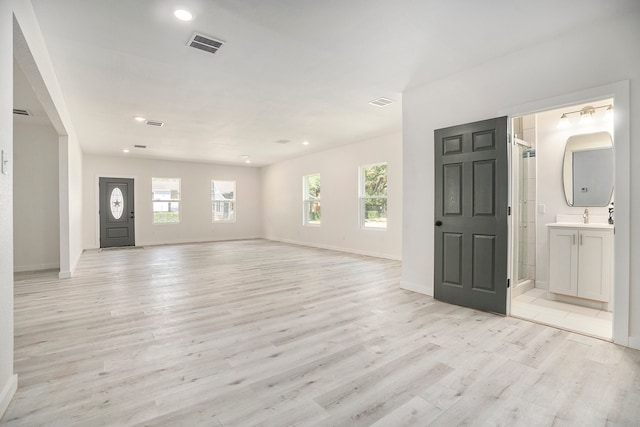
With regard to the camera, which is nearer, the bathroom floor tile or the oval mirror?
the bathroom floor tile

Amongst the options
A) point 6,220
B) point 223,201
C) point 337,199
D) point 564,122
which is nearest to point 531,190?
point 564,122

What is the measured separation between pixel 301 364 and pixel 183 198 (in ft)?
30.6

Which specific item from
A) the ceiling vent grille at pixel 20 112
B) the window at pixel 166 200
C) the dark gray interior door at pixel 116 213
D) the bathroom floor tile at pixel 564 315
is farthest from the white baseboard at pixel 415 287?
the dark gray interior door at pixel 116 213

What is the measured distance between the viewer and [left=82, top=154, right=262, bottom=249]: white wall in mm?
9023

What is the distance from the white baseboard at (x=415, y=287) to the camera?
4049 millimetres

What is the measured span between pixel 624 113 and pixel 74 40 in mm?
4782

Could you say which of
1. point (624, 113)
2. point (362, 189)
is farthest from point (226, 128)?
point (624, 113)

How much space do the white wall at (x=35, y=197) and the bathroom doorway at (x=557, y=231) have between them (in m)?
7.85

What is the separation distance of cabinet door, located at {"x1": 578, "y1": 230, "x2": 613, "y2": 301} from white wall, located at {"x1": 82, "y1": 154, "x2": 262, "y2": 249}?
989 cm

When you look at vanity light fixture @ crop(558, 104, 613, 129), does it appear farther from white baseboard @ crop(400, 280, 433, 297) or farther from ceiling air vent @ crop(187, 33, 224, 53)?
ceiling air vent @ crop(187, 33, 224, 53)

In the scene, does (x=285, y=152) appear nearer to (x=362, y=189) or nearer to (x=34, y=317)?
(x=362, y=189)

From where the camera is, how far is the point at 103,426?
1630 millimetres

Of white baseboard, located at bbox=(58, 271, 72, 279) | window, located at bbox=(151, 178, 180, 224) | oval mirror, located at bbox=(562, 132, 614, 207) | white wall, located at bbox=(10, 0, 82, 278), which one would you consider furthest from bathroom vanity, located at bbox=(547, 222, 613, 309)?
window, located at bbox=(151, 178, 180, 224)

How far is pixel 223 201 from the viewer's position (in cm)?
1129
